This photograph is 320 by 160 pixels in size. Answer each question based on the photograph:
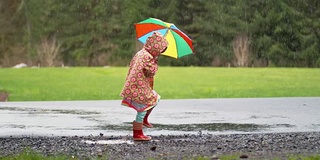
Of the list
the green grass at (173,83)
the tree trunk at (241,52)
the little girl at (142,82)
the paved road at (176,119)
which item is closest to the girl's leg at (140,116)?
the little girl at (142,82)

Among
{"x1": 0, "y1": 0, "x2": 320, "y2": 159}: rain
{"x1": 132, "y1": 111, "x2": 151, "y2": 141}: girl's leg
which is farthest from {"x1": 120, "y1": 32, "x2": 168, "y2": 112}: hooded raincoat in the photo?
{"x1": 0, "y1": 0, "x2": 320, "y2": 159}: rain

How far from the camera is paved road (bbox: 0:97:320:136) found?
37.5 ft

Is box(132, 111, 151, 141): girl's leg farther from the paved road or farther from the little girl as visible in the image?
the paved road

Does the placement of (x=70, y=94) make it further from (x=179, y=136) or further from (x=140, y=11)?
(x=140, y=11)

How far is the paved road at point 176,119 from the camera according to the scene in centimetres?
1143

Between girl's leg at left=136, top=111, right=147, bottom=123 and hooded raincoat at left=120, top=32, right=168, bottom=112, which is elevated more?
hooded raincoat at left=120, top=32, right=168, bottom=112

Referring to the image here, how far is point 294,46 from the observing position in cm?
5316

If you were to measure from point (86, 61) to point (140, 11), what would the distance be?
24.6 feet

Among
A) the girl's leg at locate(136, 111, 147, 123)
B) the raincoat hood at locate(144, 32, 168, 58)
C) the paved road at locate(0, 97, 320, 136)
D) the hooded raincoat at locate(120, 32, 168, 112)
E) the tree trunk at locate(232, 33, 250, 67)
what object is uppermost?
the raincoat hood at locate(144, 32, 168, 58)

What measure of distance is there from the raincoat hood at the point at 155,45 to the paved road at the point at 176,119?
193cm

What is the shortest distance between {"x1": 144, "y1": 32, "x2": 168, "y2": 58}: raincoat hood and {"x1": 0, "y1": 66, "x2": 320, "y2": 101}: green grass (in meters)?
14.3

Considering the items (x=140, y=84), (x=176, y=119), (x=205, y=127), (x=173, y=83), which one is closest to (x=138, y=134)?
(x=140, y=84)

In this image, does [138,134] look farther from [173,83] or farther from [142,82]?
[173,83]

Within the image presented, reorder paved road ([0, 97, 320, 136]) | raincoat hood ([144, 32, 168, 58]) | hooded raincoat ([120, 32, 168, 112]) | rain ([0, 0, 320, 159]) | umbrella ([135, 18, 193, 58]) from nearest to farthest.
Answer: hooded raincoat ([120, 32, 168, 112]), raincoat hood ([144, 32, 168, 58]), umbrella ([135, 18, 193, 58]), paved road ([0, 97, 320, 136]), rain ([0, 0, 320, 159])
